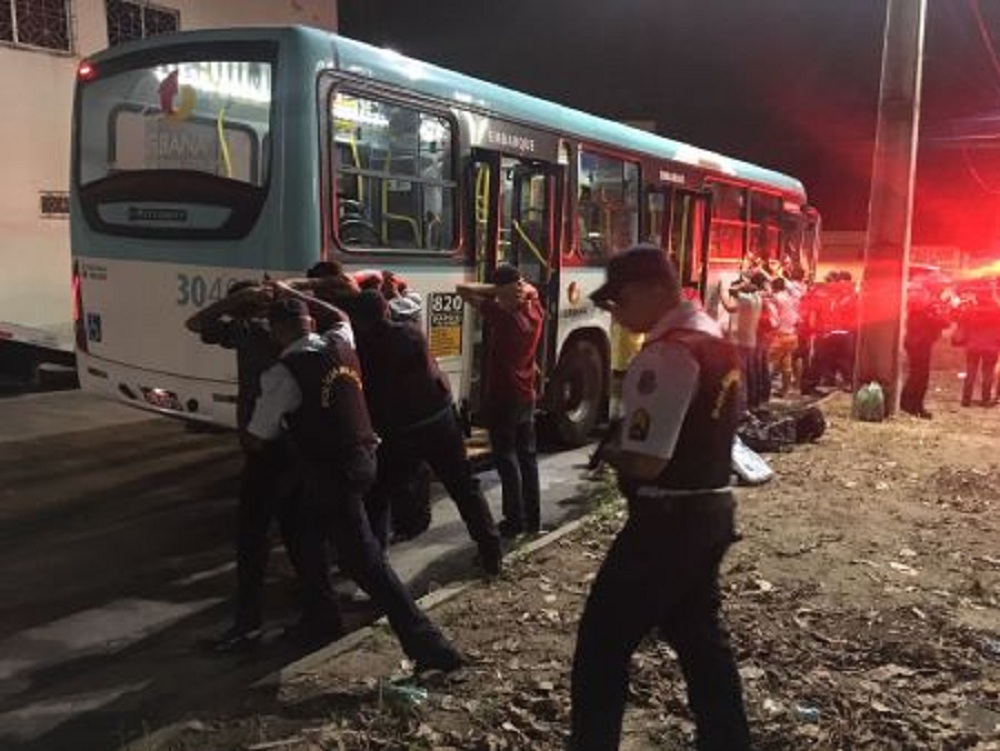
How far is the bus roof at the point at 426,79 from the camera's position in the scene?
688 cm

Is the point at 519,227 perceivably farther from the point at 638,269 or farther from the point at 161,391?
the point at 638,269

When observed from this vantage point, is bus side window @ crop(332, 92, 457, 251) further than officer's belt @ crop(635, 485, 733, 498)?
Yes

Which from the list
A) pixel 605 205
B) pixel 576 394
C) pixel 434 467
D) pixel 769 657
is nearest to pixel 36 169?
pixel 605 205

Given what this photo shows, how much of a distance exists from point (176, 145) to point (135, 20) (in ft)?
30.4

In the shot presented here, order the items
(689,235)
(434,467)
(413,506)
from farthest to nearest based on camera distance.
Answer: (689,235) < (413,506) < (434,467)

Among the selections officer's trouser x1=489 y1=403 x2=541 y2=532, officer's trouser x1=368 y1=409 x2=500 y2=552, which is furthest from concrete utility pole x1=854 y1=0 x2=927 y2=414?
officer's trouser x1=368 y1=409 x2=500 y2=552

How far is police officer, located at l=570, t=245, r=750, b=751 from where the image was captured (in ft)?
10.5

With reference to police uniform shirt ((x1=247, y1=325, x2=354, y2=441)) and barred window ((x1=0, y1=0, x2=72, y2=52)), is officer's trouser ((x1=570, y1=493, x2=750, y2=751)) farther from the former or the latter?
barred window ((x1=0, y1=0, x2=72, y2=52))

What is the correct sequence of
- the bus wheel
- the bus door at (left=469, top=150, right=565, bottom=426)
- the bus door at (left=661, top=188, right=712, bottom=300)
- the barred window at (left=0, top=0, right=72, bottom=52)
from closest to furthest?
the bus door at (left=469, top=150, right=565, bottom=426), the bus wheel, the bus door at (left=661, top=188, right=712, bottom=300), the barred window at (left=0, top=0, right=72, bottom=52)

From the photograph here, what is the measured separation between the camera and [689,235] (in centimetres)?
1270

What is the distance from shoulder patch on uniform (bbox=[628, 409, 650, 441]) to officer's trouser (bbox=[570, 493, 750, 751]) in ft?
0.72

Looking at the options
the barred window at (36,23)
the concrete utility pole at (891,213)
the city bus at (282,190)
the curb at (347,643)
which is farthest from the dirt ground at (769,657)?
the barred window at (36,23)

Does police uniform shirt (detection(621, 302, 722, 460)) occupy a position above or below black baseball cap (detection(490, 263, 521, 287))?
below

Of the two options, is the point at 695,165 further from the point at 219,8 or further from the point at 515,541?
the point at 219,8
